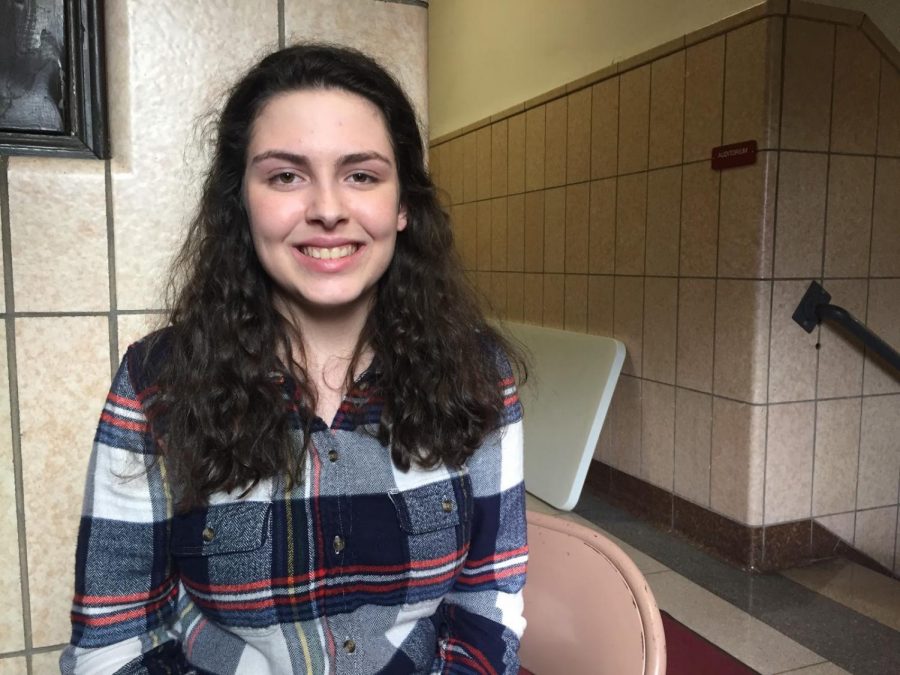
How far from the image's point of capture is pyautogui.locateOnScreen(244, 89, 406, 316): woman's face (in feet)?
2.98

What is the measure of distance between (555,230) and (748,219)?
1290mm

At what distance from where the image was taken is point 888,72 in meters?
2.82

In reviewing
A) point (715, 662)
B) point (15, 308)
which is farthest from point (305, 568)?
point (715, 662)

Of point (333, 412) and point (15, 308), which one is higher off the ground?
point (15, 308)

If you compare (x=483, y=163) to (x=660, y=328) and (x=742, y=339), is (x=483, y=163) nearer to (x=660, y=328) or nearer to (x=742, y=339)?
(x=660, y=328)

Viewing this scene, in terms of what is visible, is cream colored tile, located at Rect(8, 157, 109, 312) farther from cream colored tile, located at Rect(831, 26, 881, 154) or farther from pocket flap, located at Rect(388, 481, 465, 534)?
cream colored tile, located at Rect(831, 26, 881, 154)

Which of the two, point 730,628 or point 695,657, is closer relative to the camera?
point 695,657

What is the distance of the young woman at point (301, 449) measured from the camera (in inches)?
35.8

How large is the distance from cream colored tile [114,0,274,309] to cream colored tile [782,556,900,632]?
2510mm

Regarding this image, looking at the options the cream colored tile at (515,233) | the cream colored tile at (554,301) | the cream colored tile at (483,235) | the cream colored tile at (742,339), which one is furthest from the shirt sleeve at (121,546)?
the cream colored tile at (483,235)

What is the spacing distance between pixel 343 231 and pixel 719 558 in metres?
2.51

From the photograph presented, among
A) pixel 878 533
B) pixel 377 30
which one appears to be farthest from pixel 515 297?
pixel 377 30

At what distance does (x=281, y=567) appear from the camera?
92 centimetres

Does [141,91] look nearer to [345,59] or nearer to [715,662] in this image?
[345,59]
